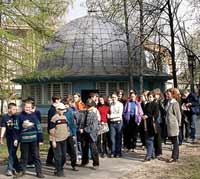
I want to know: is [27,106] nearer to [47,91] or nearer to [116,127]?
[116,127]

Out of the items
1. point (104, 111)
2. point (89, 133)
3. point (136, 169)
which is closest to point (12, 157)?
point (89, 133)

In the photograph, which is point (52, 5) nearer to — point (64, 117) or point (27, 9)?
point (27, 9)

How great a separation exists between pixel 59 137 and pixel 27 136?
0.74 m

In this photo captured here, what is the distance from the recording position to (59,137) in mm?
11180

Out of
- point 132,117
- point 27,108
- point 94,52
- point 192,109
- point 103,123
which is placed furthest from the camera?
point 94,52

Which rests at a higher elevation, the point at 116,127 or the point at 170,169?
the point at 116,127

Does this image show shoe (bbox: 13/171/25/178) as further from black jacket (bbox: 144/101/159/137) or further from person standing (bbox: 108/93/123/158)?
black jacket (bbox: 144/101/159/137)

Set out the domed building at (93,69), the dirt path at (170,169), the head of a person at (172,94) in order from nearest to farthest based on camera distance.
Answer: the dirt path at (170,169)
the head of a person at (172,94)
the domed building at (93,69)

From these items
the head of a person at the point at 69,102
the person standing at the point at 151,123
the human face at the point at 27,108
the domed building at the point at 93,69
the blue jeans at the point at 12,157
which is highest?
the domed building at the point at 93,69

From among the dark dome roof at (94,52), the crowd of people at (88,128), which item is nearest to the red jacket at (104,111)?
the crowd of people at (88,128)

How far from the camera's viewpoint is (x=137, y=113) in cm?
1496

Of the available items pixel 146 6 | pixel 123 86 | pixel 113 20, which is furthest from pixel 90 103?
pixel 123 86

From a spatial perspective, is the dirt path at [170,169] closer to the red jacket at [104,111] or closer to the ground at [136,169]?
the ground at [136,169]

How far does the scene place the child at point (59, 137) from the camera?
1109cm
